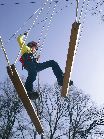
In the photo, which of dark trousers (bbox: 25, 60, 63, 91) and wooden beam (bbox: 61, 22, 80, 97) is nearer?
wooden beam (bbox: 61, 22, 80, 97)

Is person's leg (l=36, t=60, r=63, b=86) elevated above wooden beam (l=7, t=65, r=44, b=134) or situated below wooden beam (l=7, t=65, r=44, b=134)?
above

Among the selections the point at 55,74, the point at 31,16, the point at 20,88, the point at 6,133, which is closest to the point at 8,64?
the point at 20,88

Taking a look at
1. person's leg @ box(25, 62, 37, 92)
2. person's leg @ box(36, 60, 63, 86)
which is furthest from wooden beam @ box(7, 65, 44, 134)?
person's leg @ box(36, 60, 63, 86)

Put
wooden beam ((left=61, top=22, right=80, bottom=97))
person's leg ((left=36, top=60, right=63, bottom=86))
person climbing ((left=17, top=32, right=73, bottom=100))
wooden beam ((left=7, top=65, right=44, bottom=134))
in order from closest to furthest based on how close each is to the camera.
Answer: wooden beam ((left=61, top=22, right=80, bottom=97)), wooden beam ((left=7, top=65, right=44, bottom=134)), person climbing ((left=17, top=32, right=73, bottom=100)), person's leg ((left=36, top=60, right=63, bottom=86))

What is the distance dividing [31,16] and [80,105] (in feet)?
65.0

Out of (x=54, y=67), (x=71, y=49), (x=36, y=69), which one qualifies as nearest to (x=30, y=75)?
(x=36, y=69)

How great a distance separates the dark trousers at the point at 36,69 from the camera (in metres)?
8.45

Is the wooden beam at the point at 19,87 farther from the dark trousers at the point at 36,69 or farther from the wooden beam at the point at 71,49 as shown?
the dark trousers at the point at 36,69

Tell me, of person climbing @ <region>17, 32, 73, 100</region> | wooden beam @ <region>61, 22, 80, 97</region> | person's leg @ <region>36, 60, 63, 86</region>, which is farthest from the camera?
person's leg @ <region>36, 60, 63, 86</region>

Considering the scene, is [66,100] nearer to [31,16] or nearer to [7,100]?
[7,100]

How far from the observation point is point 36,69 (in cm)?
850

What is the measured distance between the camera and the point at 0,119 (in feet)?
84.8

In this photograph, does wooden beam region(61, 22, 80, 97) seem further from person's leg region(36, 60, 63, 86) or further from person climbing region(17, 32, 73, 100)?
person climbing region(17, 32, 73, 100)

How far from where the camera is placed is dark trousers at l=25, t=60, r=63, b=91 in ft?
27.7
